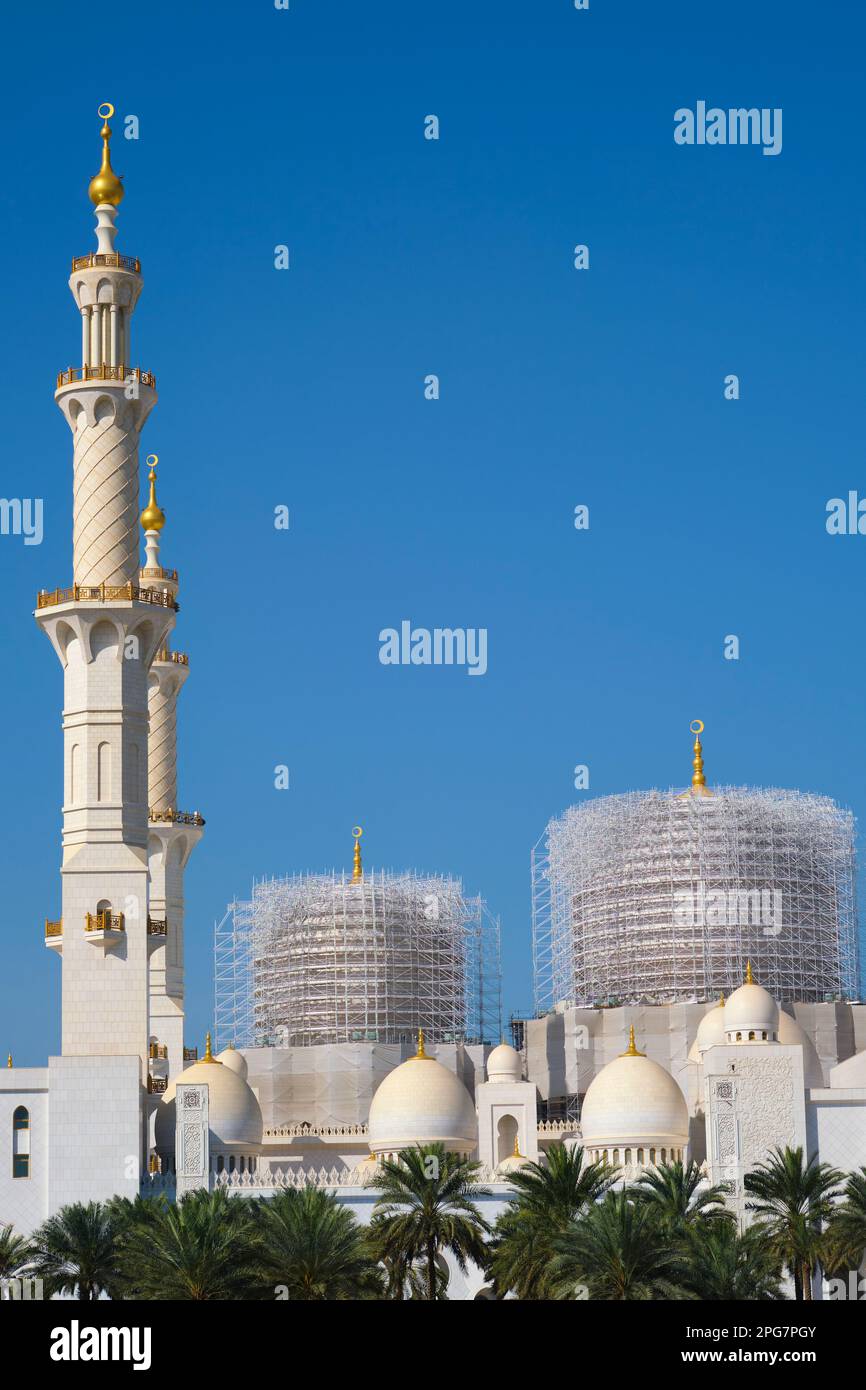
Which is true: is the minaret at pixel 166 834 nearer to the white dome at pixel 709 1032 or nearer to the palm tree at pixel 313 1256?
the white dome at pixel 709 1032

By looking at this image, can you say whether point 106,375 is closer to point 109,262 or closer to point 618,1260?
point 109,262

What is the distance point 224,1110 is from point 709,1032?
15547 mm

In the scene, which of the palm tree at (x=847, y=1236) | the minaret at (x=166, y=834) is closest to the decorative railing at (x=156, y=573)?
the minaret at (x=166, y=834)

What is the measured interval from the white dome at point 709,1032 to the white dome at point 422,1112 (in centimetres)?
885

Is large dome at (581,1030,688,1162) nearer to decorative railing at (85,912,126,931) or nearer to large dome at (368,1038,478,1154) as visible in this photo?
large dome at (368,1038,478,1154)

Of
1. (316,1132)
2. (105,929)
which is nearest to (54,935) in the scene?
(105,929)

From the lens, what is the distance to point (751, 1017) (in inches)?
2694

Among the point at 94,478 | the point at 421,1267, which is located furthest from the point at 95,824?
the point at 421,1267

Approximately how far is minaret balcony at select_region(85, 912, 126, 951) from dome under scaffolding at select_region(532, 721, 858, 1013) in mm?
28286

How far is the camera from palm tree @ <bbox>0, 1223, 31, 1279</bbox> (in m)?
49.8

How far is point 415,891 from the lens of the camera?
298 feet

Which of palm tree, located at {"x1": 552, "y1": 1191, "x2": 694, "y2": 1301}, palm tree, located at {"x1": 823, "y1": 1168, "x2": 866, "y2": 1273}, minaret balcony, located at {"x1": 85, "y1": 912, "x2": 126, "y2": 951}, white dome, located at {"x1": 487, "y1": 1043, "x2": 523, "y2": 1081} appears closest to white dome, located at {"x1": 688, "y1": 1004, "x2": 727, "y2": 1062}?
white dome, located at {"x1": 487, "y1": 1043, "x2": 523, "y2": 1081}

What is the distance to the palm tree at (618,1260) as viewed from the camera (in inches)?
1684

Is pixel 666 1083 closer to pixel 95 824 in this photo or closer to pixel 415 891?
pixel 95 824
